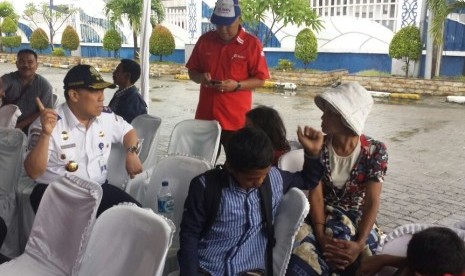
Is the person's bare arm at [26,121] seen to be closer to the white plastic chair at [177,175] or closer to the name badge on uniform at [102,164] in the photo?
the name badge on uniform at [102,164]

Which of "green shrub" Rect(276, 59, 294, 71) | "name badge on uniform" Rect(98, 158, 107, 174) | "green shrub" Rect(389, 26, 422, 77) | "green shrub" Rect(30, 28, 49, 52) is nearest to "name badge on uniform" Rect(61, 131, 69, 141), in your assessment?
"name badge on uniform" Rect(98, 158, 107, 174)

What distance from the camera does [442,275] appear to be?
1566 mm

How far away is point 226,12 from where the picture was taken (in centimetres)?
344

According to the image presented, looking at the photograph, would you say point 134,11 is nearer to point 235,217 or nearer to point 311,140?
point 311,140

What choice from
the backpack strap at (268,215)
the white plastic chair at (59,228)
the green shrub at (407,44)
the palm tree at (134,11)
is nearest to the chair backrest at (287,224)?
the backpack strap at (268,215)

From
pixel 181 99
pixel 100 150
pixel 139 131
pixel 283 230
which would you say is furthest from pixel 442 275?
pixel 181 99

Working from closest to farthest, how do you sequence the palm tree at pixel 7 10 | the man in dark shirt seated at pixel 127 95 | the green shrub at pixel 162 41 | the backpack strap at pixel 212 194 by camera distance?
the backpack strap at pixel 212 194 < the man in dark shirt seated at pixel 127 95 < the green shrub at pixel 162 41 < the palm tree at pixel 7 10

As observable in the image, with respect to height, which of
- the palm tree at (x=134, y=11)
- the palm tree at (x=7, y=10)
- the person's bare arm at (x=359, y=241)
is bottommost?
the person's bare arm at (x=359, y=241)

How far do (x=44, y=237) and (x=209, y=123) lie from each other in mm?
1633

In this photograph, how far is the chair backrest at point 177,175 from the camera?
8.29 feet

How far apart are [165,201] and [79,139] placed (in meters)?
0.64

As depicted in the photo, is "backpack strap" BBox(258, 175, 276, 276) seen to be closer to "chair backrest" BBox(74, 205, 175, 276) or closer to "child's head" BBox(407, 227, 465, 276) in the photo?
"chair backrest" BBox(74, 205, 175, 276)

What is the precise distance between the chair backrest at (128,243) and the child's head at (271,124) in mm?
1072

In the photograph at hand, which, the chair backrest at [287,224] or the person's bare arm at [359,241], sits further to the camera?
the person's bare arm at [359,241]
